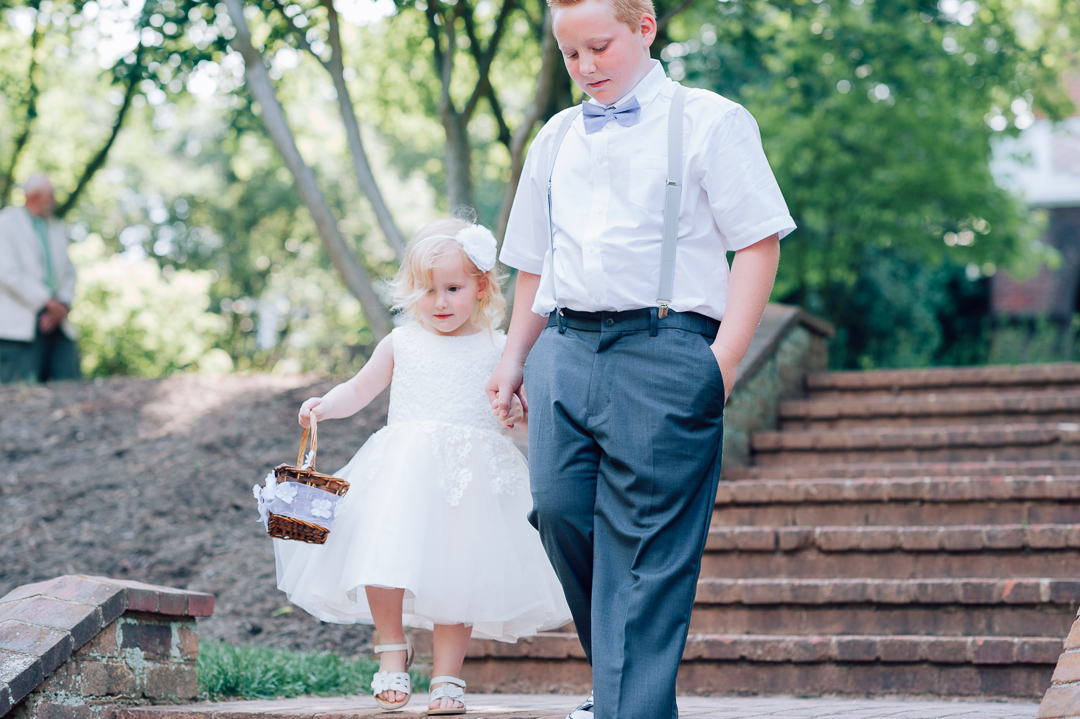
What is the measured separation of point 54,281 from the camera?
816 cm

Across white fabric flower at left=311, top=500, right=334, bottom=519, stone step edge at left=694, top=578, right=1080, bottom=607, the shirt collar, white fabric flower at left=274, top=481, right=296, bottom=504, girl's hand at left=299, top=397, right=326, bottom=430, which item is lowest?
stone step edge at left=694, top=578, right=1080, bottom=607

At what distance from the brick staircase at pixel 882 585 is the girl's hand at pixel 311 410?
170 centimetres

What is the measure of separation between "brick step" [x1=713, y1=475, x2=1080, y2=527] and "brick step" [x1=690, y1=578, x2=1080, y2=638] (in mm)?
580

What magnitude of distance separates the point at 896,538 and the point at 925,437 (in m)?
1.70

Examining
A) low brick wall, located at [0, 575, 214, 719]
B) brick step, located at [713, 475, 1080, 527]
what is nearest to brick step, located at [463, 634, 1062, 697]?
brick step, located at [713, 475, 1080, 527]

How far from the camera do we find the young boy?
232 centimetres

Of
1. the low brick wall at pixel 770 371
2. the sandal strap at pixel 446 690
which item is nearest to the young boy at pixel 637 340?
the sandal strap at pixel 446 690

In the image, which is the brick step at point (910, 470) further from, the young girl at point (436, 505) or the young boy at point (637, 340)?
the young boy at point (637, 340)

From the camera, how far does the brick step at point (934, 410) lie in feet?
20.8

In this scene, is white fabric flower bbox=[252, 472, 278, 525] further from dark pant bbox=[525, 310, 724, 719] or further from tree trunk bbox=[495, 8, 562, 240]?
tree trunk bbox=[495, 8, 562, 240]

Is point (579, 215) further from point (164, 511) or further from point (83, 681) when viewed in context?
point (164, 511)

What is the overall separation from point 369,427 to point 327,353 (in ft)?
20.7

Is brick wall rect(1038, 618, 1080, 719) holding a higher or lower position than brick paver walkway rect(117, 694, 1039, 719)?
higher

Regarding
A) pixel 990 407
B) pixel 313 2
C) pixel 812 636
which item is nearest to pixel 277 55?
pixel 313 2
